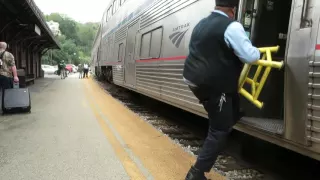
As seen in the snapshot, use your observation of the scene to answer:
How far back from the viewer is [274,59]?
4289mm

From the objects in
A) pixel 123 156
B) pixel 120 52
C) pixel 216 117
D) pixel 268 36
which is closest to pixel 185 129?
pixel 123 156

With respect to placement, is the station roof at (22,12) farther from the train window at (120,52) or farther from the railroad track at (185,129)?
the railroad track at (185,129)

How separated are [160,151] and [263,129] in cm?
201

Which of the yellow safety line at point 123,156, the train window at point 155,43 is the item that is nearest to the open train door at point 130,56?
the train window at point 155,43

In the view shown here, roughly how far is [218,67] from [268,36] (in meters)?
1.45

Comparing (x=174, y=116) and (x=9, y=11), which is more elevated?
(x=9, y=11)

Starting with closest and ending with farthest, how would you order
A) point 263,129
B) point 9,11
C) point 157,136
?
point 263,129
point 157,136
point 9,11

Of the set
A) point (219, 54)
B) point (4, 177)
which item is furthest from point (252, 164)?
point (4, 177)

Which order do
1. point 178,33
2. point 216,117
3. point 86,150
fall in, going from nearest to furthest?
point 216,117 → point 86,150 → point 178,33

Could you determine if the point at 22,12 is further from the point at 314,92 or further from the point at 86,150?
the point at 314,92

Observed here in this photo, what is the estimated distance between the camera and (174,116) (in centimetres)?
884

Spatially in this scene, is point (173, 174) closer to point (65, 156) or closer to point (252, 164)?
point (252, 164)

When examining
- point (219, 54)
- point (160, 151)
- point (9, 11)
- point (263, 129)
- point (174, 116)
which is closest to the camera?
point (219, 54)

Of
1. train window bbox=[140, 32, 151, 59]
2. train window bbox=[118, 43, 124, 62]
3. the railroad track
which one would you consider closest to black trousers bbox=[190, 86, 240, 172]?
the railroad track
